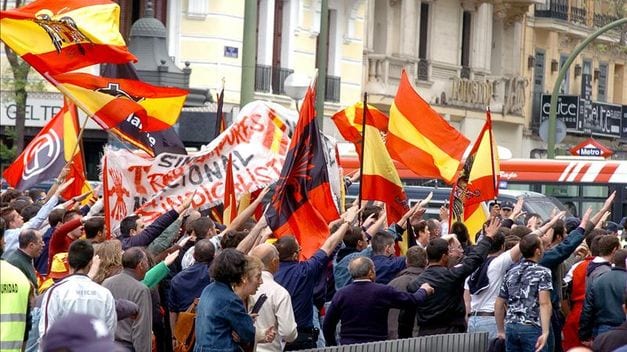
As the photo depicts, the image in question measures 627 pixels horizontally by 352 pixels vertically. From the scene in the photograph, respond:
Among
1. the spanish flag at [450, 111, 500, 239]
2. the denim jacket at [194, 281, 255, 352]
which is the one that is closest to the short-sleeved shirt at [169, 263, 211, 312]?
the denim jacket at [194, 281, 255, 352]

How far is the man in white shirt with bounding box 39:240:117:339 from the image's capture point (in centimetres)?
983

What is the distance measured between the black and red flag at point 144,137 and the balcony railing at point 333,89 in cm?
1987

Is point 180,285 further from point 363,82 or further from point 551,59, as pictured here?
point 551,59

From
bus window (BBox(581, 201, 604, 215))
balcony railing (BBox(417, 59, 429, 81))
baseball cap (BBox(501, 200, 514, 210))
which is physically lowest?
bus window (BBox(581, 201, 604, 215))

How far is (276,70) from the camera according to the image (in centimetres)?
3600

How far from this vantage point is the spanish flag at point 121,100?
49.6 ft

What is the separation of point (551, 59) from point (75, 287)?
42560mm

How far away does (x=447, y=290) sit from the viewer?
13.1 meters

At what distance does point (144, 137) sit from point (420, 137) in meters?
3.77

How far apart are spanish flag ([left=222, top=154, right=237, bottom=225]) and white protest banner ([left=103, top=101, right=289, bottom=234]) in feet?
1.00

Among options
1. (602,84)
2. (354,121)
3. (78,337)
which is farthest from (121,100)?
(602,84)

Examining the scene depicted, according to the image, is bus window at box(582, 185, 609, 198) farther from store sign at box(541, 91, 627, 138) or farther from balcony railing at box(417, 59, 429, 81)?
balcony railing at box(417, 59, 429, 81)

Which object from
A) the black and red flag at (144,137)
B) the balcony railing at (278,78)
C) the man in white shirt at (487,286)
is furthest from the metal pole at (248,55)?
the balcony railing at (278,78)

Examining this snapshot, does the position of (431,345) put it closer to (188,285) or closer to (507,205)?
(188,285)
